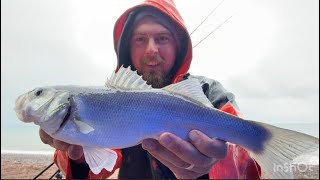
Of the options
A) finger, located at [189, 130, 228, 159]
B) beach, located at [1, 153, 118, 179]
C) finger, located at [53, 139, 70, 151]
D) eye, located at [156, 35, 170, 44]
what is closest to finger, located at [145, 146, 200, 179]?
finger, located at [189, 130, 228, 159]

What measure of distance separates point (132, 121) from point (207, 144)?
2.04 feet

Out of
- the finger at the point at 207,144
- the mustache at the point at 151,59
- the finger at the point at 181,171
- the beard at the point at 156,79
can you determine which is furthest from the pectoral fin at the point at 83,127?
the mustache at the point at 151,59

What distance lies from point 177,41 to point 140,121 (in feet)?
9.40

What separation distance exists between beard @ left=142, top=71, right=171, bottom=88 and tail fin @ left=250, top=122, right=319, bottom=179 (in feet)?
7.84

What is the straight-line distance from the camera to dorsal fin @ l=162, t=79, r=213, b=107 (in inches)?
99.7

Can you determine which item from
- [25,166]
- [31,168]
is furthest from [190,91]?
[25,166]

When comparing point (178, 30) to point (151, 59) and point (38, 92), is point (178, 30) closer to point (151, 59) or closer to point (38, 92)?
point (151, 59)

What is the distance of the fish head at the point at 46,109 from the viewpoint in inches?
92.5

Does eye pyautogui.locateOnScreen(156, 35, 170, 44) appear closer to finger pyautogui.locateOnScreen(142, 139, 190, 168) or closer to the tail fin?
finger pyautogui.locateOnScreen(142, 139, 190, 168)

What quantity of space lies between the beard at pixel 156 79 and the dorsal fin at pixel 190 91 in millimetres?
1996

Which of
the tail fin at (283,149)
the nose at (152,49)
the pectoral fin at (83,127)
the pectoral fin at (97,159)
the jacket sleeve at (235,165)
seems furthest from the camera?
the nose at (152,49)

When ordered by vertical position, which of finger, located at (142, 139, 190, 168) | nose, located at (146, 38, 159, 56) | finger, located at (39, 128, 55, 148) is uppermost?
nose, located at (146, 38, 159, 56)

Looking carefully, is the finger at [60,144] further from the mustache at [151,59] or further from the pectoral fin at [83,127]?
the mustache at [151,59]

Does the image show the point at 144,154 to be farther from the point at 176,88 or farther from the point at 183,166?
the point at 176,88
